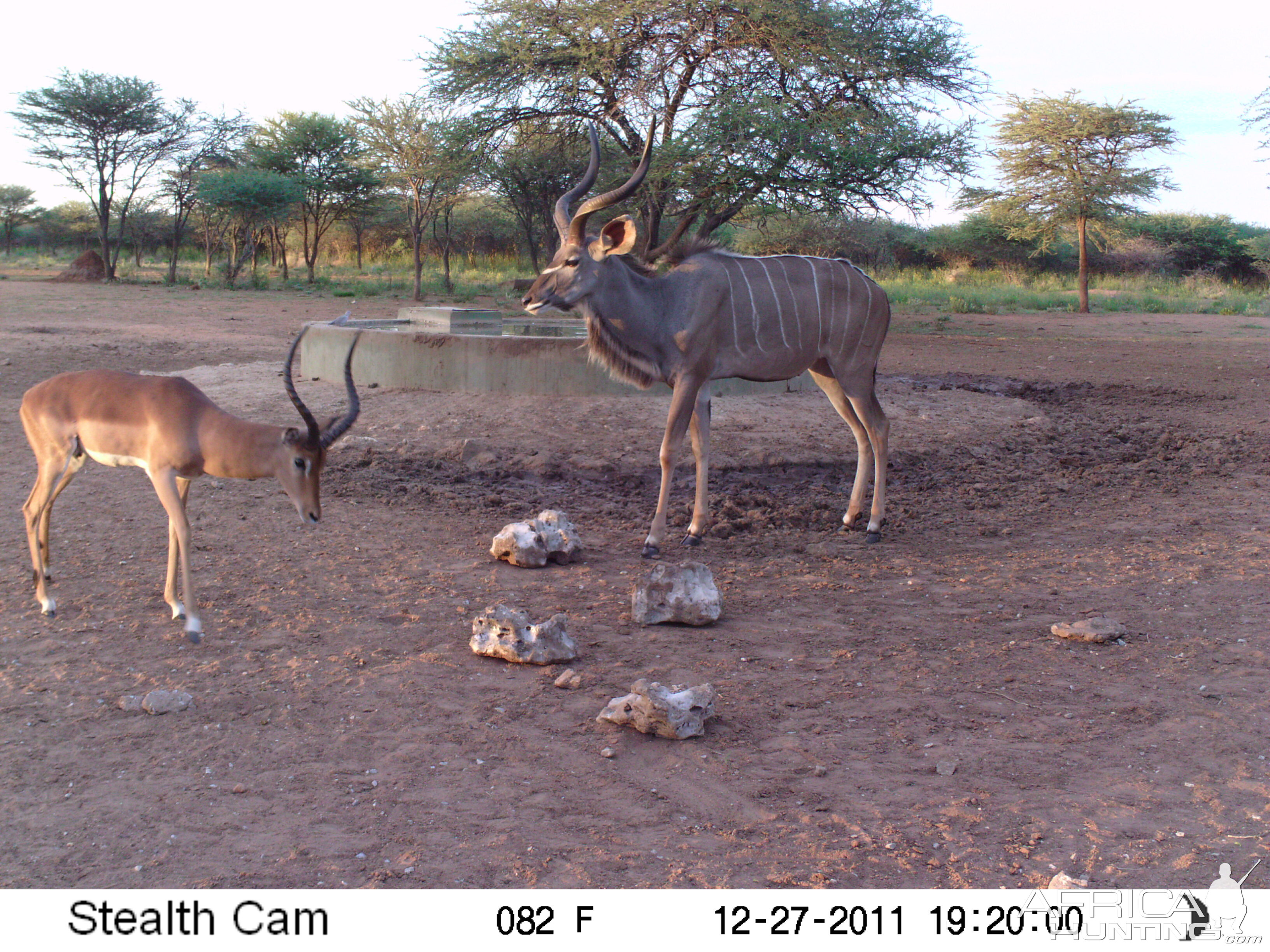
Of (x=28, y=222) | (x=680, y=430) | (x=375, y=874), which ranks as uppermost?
(x=28, y=222)

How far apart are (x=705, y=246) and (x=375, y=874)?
189 inches

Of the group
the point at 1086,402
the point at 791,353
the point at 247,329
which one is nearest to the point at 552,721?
the point at 791,353

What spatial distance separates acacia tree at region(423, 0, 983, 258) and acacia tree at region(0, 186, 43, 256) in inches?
1443

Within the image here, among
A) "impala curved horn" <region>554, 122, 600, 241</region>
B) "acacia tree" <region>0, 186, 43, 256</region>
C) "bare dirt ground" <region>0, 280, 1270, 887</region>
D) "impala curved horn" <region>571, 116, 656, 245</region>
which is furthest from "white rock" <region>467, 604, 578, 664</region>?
"acacia tree" <region>0, 186, 43, 256</region>

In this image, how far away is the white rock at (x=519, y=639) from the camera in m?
4.23

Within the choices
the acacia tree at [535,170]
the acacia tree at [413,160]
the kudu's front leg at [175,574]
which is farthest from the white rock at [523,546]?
the acacia tree at [413,160]

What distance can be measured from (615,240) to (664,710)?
347cm

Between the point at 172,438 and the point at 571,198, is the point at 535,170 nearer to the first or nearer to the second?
the point at 571,198

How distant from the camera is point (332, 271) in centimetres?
3991

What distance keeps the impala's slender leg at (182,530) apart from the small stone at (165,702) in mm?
575

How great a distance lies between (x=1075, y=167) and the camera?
25328 mm

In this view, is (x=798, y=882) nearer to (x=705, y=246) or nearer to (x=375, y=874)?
(x=375, y=874)

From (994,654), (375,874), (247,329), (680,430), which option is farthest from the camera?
(247,329)

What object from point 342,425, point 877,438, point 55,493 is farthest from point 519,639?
point 877,438
